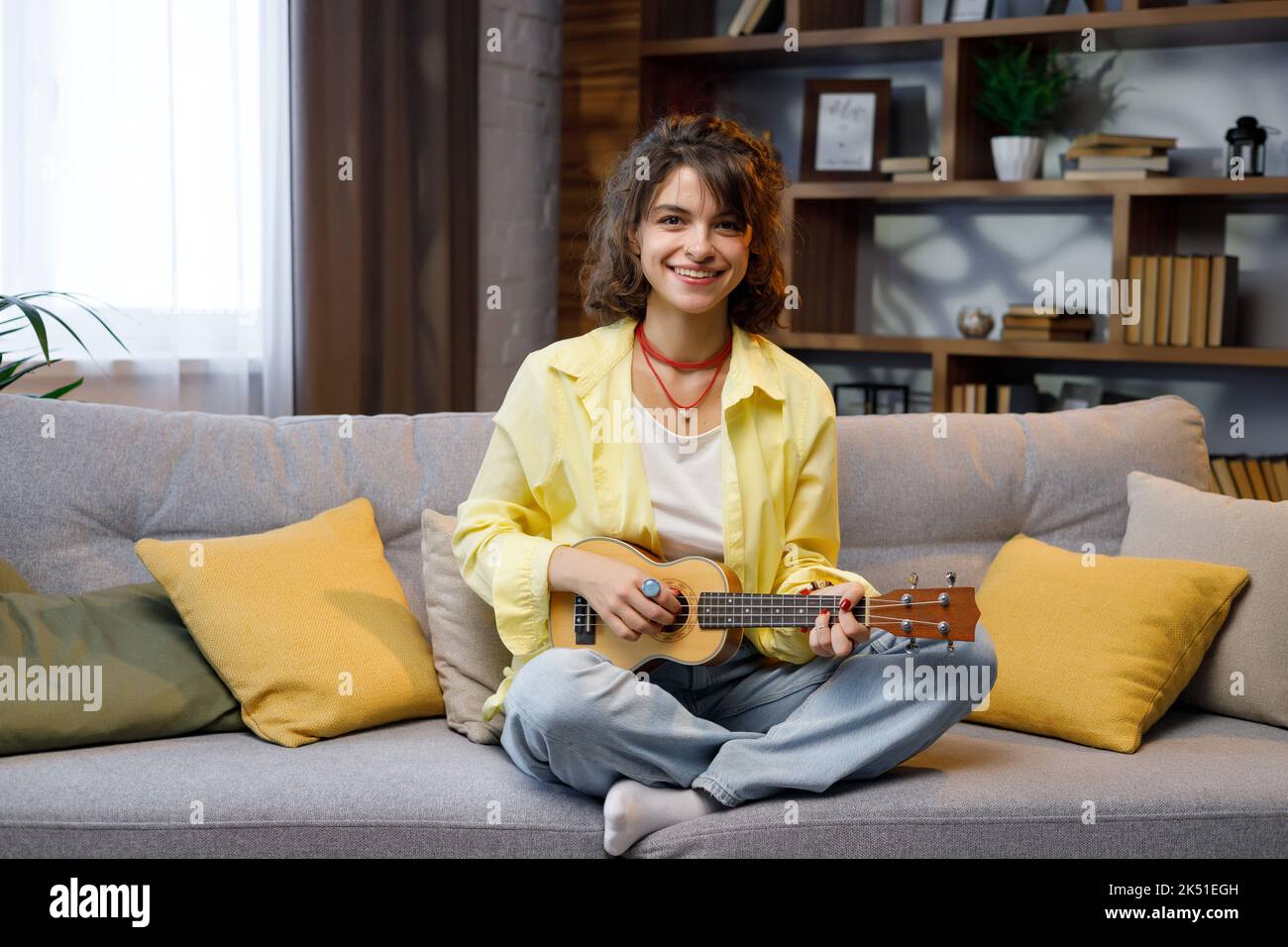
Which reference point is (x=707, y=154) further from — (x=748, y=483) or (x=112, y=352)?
(x=112, y=352)

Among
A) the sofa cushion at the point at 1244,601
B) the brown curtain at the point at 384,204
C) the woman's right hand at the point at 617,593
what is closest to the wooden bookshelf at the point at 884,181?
the brown curtain at the point at 384,204

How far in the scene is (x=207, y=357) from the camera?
106 inches

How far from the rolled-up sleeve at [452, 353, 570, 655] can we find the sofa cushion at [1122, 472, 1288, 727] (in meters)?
0.94

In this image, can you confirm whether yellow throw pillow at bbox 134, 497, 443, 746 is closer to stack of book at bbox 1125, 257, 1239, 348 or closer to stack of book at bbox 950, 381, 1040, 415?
stack of book at bbox 950, 381, 1040, 415

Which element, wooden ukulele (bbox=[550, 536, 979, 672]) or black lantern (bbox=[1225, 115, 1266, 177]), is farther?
black lantern (bbox=[1225, 115, 1266, 177])

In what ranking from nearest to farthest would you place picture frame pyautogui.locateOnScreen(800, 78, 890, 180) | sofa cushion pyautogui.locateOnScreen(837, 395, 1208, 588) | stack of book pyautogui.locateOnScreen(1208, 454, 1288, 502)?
sofa cushion pyautogui.locateOnScreen(837, 395, 1208, 588)
stack of book pyautogui.locateOnScreen(1208, 454, 1288, 502)
picture frame pyautogui.locateOnScreen(800, 78, 890, 180)

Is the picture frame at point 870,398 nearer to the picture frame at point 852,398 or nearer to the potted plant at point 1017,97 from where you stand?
the picture frame at point 852,398

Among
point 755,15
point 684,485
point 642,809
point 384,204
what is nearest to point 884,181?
point 755,15

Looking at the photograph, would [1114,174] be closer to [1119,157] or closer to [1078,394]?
[1119,157]

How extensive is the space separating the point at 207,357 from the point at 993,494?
160cm

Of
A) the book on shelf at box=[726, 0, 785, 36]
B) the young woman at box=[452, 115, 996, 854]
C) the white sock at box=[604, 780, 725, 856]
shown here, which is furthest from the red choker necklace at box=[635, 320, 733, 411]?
the book on shelf at box=[726, 0, 785, 36]

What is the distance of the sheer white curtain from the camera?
7.75 ft

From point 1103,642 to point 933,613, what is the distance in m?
0.45

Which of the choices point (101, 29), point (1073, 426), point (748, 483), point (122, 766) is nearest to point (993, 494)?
point (1073, 426)
